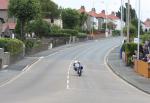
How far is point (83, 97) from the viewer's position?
27094 millimetres

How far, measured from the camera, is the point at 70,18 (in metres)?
135

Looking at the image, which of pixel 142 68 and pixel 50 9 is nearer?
pixel 142 68

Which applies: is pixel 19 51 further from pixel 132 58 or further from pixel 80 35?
pixel 80 35

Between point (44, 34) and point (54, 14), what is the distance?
3142 centimetres

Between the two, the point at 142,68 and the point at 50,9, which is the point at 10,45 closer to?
the point at 142,68

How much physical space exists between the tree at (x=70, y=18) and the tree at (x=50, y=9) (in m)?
6.61

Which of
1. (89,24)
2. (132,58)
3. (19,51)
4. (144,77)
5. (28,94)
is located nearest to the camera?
(28,94)

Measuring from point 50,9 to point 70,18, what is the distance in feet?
37.0

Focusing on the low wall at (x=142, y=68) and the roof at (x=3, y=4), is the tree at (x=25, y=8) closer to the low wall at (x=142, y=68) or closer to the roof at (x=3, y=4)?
the low wall at (x=142, y=68)

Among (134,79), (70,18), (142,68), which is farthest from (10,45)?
(70,18)

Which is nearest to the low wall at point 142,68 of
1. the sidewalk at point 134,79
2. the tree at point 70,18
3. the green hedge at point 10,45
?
the sidewalk at point 134,79

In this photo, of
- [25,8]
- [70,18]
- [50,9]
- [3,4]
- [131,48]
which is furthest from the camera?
[50,9]

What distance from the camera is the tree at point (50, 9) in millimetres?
142875

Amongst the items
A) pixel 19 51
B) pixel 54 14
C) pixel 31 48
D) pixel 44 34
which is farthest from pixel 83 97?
pixel 54 14
